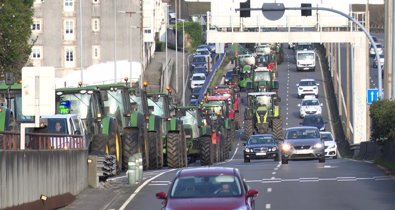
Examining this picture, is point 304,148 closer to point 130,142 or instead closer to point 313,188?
point 130,142

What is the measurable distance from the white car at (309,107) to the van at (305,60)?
2301 centimetres

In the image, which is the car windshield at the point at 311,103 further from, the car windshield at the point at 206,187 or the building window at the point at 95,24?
the car windshield at the point at 206,187

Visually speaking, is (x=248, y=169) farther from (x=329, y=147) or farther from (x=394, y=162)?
(x=329, y=147)

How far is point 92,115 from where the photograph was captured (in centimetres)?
3581

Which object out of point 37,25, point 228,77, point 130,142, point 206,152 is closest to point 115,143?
point 130,142

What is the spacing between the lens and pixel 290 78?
117312mm

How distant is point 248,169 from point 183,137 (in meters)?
2.99

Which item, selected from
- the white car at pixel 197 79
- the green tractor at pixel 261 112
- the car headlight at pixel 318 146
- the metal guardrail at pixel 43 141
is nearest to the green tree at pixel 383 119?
the car headlight at pixel 318 146

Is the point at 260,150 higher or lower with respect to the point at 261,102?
lower

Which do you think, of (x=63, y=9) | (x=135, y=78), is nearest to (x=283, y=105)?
(x=135, y=78)

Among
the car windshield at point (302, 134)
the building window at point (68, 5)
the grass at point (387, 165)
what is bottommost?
the grass at point (387, 165)

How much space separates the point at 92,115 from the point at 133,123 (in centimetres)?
366

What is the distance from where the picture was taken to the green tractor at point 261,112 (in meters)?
78.1

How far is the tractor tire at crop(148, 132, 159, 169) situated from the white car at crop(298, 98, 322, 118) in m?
48.6
